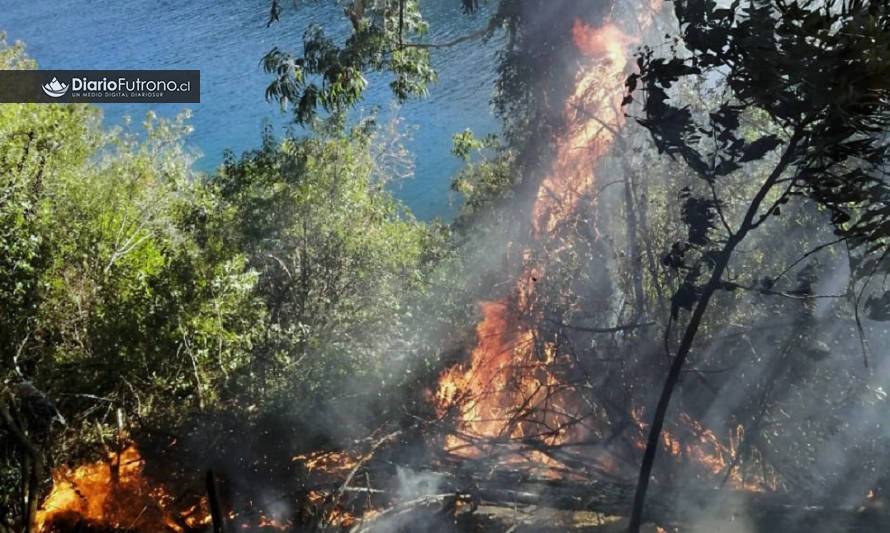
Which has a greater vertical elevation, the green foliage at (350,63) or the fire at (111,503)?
the green foliage at (350,63)

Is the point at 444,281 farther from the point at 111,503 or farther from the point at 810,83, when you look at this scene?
the point at 810,83

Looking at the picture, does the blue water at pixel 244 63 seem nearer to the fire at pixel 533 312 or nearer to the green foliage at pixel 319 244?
the fire at pixel 533 312

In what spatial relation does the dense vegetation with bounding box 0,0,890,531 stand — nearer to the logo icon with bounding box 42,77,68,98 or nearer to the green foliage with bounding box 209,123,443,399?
the green foliage with bounding box 209,123,443,399

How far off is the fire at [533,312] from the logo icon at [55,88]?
11896 millimetres

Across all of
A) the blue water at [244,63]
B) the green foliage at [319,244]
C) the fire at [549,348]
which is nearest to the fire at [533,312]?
the fire at [549,348]

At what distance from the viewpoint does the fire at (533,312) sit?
436 inches

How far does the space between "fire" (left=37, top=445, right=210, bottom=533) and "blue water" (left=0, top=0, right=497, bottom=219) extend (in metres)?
21.6

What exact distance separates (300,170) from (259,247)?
177cm

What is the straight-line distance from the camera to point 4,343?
8.09 metres

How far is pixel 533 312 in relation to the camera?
11.7 m

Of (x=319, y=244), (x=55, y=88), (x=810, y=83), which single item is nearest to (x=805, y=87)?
(x=810, y=83)

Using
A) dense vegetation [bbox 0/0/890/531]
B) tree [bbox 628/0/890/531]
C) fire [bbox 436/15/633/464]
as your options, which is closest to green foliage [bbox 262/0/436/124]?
dense vegetation [bbox 0/0/890/531]

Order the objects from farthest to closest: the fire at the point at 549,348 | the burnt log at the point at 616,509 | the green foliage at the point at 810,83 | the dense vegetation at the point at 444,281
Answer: the fire at the point at 549,348
the burnt log at the point at 616,509
the dense vegetation at the point at 444,281
the green foliage at the point at 810,83

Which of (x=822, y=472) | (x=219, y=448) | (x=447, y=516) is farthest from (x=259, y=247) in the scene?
(x=822, y=472)
